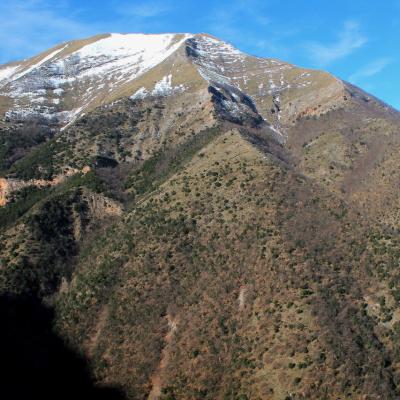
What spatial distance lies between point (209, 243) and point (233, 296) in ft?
26.7

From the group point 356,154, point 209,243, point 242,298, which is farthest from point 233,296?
point 356,154

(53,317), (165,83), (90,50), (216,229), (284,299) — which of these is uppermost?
(90,50)

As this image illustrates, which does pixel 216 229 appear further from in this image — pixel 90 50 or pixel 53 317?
pixel 90 50

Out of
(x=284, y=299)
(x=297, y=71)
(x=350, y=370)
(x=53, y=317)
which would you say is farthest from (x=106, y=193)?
(x=297, y=71)

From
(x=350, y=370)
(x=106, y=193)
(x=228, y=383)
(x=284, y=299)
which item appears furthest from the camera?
(x=106, y=193)

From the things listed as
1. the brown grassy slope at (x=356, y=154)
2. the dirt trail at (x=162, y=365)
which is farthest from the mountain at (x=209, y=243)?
the brown grassy slope at (x=356, y=154)

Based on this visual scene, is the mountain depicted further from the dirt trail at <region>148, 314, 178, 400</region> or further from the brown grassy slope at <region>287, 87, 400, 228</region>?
the brown grassy slope at <region>287, 87, 400, 228</region>

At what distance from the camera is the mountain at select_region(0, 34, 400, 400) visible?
4844 cm

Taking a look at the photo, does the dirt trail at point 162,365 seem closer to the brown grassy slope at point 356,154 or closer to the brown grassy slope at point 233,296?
the brown grassy slope at point 233,296

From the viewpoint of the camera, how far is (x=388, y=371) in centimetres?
4431

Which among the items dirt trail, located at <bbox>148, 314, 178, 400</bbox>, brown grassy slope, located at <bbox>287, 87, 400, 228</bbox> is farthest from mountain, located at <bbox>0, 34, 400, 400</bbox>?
brown grassy slope, located at <bbox>287, 87, 400, 228</bbox>

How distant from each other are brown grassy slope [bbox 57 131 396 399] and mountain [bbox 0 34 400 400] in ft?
0.48

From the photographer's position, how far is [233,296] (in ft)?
181

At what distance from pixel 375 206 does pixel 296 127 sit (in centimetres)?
3465
